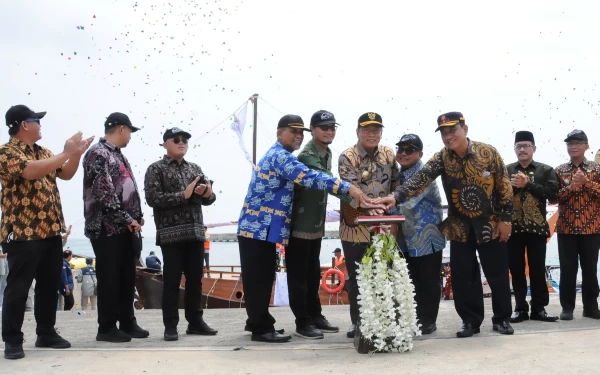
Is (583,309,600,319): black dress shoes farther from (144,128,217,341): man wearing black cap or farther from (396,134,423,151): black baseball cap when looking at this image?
(144,128,217,341): man wearing black cap

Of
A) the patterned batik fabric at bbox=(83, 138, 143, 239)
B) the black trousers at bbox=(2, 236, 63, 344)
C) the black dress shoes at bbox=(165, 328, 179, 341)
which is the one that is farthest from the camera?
the black dress shoes at bbox=(165, 328, 179, 341)

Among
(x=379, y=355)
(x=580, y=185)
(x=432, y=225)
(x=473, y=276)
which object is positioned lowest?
(x=379, y=355)

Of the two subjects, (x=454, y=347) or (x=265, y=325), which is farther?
(x=265, y=325)

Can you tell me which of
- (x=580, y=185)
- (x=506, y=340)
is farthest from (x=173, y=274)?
(x=580, y=185)

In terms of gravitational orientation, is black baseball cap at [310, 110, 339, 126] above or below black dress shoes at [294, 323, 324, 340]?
above

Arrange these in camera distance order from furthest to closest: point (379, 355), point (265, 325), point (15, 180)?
point (265, 325), point (15, 180), point (379, 355)

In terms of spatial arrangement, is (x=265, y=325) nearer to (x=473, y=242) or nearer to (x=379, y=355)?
(x=379, y=355)

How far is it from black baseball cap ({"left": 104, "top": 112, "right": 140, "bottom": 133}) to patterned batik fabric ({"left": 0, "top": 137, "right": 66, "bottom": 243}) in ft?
2.69

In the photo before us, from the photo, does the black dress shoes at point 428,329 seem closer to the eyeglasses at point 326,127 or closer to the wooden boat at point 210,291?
the eyeglasses at point 326,127

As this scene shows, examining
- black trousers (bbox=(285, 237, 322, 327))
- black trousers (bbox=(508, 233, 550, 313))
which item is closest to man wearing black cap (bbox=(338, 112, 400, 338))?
black trousers (bbox=(285, 237, 322, 327))

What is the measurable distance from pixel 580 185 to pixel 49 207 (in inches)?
196

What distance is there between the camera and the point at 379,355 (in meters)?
4.74

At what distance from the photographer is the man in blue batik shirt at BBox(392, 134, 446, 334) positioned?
571 cm

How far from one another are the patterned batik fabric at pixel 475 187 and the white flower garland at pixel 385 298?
0.74m
